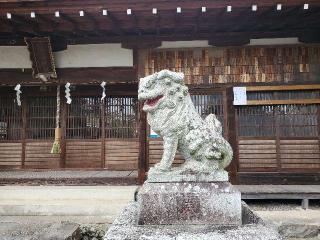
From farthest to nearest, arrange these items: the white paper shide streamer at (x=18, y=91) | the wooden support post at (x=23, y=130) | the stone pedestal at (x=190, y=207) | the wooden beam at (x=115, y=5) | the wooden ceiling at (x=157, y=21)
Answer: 1. the wooden support post at (x=23, y=130)
2. the white paper shide streamer at (x=18, y=91)
3. the wooden ceiling at (x=157, y=21)
4. the wooden beam at (x=115, y=5)
5. the stone pedestal at (x=190, y=207)

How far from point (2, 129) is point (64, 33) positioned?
11.7 feet

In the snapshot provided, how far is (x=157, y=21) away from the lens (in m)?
7.11

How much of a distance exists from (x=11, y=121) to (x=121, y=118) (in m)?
3.19

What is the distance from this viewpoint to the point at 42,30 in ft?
24.4

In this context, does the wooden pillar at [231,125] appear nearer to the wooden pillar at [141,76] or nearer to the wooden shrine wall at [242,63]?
the wooden shrine wall at [242,63]

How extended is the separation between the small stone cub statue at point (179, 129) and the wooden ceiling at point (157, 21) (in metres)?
3.58

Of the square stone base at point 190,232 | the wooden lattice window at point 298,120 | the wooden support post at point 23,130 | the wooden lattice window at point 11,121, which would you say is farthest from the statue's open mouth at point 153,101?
the wooden lattice window at point 11,121

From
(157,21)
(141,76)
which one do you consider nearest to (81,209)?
(141,76)

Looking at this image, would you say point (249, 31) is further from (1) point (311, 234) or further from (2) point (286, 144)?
(1) point (311, 234)

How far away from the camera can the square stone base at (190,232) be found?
2.78m

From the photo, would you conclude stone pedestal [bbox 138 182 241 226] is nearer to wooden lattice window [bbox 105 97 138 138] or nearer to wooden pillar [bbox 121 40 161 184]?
wooden pillar [bbox 121 40 161 184]

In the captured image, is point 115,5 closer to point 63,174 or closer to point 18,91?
point 18,91

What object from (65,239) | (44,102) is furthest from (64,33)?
(65,239)

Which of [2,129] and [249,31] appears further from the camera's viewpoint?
[2,129]
